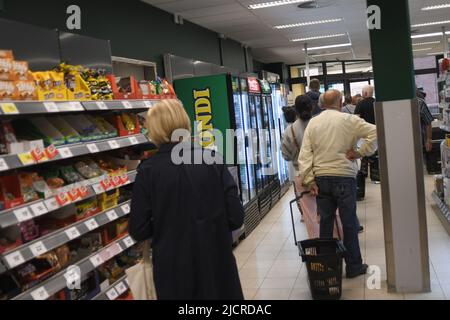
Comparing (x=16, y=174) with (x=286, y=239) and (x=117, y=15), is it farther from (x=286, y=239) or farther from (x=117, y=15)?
(x=286, y=239)

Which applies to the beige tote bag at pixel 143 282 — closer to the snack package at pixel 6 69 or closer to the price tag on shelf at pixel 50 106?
the price tag on shelf at pixel 50 106

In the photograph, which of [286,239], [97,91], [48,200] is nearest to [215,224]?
[48,200]

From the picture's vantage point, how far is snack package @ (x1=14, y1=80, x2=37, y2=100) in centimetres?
305

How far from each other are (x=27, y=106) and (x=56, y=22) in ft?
6.26

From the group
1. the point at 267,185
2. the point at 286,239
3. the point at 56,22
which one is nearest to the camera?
the point at 56,22

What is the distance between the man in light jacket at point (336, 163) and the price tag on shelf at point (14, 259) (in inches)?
101

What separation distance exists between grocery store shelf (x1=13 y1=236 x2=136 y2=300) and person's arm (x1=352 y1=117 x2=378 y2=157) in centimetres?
219

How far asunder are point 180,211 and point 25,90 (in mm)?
1319

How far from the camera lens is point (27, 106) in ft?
9.96

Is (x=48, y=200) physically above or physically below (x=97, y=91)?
below

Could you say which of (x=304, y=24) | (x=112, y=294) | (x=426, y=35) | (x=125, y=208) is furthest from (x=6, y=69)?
(x=426, y=35)

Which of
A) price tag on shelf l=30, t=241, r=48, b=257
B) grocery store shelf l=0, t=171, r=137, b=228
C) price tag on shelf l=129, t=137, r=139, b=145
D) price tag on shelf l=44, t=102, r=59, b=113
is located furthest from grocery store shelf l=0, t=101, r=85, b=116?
price tag on shelf l=30, t=241, r=48, b=257

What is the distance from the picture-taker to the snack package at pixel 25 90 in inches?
120

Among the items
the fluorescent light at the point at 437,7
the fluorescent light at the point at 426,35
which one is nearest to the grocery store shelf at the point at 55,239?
the fluorescent light at the point at 437,7
